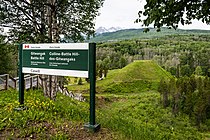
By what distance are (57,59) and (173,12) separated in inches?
125

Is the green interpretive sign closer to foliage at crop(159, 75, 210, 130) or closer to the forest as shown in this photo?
foliage at crop(159, 75, 210, 130)

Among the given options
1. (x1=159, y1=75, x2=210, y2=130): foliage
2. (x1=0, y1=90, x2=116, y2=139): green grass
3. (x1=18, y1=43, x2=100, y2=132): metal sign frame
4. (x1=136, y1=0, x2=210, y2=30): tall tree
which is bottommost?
(x1=159, y1=75, x2=210, y2=130): foliage

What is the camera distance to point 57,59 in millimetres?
4543

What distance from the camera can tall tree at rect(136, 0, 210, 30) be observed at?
5410 mm

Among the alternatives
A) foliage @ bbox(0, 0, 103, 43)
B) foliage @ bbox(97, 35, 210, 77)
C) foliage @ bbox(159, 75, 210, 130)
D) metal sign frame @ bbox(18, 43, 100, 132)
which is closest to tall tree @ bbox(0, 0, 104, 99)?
Result: foliage @ bbox(0, 0, 103, 43)

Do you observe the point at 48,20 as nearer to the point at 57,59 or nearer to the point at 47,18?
the point at 47,18

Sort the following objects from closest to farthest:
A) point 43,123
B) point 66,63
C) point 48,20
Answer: point 43,123 < point 66,63 < point 48,20

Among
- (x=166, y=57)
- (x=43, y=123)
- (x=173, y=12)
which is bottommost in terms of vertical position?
(x=43, y=123)

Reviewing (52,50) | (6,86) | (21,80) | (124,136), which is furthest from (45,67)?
(6,86)

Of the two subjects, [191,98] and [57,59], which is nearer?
[57,59]

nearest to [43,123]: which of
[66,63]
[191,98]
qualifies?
[66,63]

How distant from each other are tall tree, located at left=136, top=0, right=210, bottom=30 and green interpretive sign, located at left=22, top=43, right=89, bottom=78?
7.11ft

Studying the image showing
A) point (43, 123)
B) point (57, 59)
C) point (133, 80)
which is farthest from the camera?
point (133, 80)

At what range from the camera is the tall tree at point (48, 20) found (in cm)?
827
